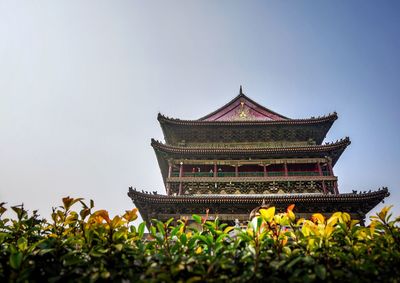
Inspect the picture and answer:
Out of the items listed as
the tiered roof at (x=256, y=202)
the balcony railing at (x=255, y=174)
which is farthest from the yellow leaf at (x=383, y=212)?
the balcony railing at (x=255, y=174)

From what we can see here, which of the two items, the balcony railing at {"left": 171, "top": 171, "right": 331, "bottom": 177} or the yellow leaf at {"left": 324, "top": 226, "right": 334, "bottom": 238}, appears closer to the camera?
the yellow leaf at {"left": 324, "top": 226, "right": 334, "bottom": 238}

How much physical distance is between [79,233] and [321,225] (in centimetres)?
198

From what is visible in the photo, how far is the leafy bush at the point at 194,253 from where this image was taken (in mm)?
2043

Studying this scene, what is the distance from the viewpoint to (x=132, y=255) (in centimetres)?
229

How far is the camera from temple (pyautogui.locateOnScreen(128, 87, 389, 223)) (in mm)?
13422

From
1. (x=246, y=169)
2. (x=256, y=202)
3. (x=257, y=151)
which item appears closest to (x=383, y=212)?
(x=256, y=202)

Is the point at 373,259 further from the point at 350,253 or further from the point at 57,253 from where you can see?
the point at 57,253

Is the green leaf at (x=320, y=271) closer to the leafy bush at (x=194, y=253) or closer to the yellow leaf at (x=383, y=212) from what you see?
the leafy bush at (x=194, y=253)

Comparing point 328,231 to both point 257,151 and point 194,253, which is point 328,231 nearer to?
point 194,253

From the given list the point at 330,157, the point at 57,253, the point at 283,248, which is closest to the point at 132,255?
the point at 57,253

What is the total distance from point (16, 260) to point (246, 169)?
15.3 meters

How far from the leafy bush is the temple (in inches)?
400

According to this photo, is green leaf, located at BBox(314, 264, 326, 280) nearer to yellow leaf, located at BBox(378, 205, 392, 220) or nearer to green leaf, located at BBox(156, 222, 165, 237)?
yellow leaf, located at BBox(378, 205, 392, 220)

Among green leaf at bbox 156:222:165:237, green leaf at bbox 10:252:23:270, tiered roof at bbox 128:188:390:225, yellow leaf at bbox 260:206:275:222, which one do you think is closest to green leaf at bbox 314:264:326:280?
yellow leaf at bbox 260:206:275:222
